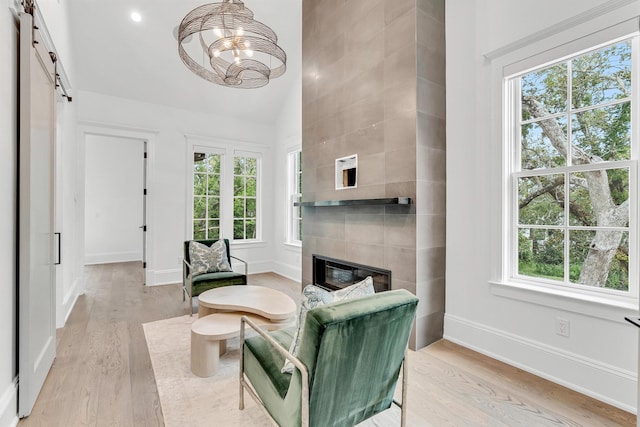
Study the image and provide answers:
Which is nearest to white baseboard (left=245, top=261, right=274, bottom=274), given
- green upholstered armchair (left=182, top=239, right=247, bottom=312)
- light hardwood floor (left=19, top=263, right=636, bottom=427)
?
green upholstered armchair (left=182, top=239, right=247, bottom=312)

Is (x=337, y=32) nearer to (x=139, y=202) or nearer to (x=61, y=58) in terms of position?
(x=61, y=58)

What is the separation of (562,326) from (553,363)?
0.96 ft

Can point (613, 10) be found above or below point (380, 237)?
above

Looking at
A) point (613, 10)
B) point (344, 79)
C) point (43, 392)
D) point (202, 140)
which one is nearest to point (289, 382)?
point (43, 392)

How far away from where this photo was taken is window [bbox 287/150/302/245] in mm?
5891

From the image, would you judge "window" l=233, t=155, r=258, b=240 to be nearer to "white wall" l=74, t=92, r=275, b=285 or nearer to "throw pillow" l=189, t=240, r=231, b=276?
"white wall" l=74, t=92, r=275, b=285

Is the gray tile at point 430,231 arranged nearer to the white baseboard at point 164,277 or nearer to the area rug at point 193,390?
the area rug at point 193,390

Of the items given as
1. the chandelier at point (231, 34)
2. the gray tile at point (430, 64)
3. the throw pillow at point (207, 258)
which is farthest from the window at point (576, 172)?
the throw pillow at point (207, 258)

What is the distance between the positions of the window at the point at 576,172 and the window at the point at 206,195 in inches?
189

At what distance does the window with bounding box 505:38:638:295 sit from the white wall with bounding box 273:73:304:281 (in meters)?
3.60

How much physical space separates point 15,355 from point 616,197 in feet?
13.3

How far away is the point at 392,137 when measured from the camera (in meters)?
3.12

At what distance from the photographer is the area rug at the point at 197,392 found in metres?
1.91

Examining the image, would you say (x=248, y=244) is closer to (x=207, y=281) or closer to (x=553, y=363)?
(x=207, y=281)
